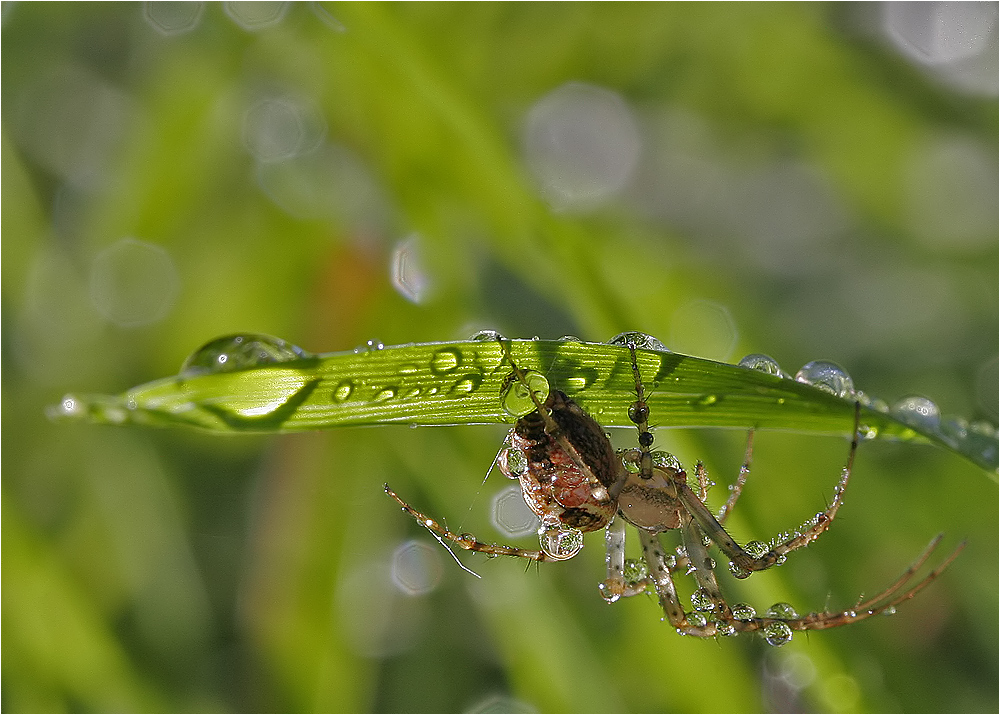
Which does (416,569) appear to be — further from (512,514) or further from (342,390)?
(342,390)

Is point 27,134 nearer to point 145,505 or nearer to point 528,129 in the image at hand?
point 145,505

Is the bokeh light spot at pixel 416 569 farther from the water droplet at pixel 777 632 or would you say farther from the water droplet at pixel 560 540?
the water droplet at pixel 777 632

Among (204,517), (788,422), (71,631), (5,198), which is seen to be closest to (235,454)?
(204,517)

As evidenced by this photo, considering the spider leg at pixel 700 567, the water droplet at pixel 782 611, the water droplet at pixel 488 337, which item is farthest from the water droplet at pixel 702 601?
the water droplet at pixel 488 337

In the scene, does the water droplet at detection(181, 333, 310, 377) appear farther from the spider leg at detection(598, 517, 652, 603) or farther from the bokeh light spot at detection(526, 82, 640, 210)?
the bokeh light spot at detection(526, 82, 640, 210)

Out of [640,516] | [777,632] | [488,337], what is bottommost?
[777,632]

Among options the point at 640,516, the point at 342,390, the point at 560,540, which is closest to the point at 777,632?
the point at 640,516
